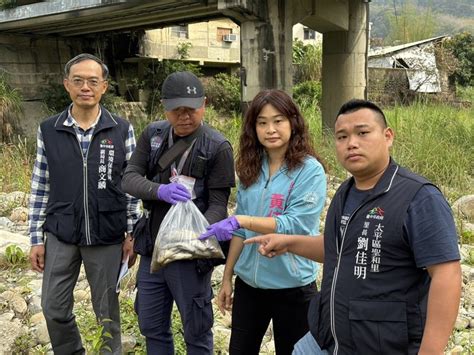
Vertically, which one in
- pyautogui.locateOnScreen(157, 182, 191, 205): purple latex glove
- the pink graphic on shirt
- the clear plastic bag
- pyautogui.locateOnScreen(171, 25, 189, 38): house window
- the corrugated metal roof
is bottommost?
the clear plastic bag

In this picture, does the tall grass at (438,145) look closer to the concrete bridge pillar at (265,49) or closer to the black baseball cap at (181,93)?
the concrete bridge pillar at (265,49)

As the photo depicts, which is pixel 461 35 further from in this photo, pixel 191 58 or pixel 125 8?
pixel 125 8

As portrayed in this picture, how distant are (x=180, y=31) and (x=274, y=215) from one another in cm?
1680

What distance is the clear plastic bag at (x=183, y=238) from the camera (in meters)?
2.06

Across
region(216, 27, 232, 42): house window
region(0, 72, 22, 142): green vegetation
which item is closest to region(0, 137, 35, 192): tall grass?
region(0, 72, 22, 142): green vegetation

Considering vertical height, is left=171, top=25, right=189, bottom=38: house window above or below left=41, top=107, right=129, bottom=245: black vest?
above

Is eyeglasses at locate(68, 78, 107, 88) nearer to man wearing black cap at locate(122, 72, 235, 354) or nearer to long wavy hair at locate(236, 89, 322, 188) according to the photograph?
man wearing black cap at locate(122, 72, 235, 354)

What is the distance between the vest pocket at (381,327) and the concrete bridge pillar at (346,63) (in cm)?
963

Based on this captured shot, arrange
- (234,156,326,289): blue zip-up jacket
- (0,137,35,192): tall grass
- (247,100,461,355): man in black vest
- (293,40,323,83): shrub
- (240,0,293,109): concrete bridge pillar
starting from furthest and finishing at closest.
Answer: (293,40,323,83): shrub, (240,0,293,109): concrete bridge pillar, (0,137,35,192): tall grass, (234,156,326,289): blue zip-up jacket, (247,100,461,355): man in black vest

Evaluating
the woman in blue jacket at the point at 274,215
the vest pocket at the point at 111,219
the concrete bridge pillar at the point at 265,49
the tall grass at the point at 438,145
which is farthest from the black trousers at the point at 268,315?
the concrete bridge pillar at the point at 265,49

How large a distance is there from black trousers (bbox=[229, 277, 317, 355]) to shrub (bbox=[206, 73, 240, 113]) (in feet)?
45.9

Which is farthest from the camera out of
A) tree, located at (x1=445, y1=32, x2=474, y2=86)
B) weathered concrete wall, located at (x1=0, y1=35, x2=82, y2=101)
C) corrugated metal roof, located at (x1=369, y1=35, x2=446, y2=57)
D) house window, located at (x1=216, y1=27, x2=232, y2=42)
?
corrugated metal roof, located at (x1=369, y1=35, x2=446, y2=57)

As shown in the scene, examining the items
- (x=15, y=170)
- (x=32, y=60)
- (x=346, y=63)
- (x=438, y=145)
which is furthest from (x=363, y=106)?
(x=32, y=60)

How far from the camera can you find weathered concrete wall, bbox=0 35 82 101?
41.8ft
